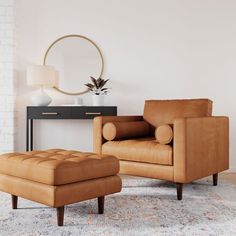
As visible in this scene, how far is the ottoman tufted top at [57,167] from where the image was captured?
2059mm

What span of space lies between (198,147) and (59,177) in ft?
4.16

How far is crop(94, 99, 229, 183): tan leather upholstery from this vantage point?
273cm

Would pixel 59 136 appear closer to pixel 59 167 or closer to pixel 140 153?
pixel 140 153

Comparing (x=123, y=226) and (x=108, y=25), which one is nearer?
(x=123, y=226)

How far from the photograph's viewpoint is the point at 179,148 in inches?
107

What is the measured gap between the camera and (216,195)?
294 cm

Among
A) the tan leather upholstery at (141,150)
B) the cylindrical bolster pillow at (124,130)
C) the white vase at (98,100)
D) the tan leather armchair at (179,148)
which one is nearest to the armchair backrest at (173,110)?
the tan leather armchair at (179,148)

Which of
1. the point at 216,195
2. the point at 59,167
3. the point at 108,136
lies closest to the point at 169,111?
the point at 108,136

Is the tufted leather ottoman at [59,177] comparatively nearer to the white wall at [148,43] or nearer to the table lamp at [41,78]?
the table lamp at [41,78]

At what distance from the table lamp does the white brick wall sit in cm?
32

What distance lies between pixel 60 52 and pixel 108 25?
669 mm

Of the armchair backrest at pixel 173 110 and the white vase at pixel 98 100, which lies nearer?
the armchair backrest at pixel 173 110

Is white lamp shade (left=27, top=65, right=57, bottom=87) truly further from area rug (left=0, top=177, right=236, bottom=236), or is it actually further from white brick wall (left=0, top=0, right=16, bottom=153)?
area rug (left=0, top=177, right=236, bottom=236)

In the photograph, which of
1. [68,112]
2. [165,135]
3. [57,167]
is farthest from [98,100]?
[57,167]
